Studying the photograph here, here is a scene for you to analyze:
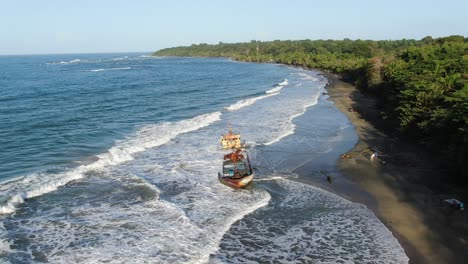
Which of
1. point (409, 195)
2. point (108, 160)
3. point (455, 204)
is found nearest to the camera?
point (455, 204)

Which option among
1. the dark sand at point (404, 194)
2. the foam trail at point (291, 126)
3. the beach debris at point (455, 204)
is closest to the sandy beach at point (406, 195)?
the dark sand at point (404, 194)

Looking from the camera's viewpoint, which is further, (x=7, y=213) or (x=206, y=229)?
(x=7, y=213)

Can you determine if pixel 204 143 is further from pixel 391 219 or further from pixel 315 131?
pixel 391 219

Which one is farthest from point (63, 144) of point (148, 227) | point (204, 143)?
point (148, 227)

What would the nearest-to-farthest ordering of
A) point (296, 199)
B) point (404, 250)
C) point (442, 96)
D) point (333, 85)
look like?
1. point (404, 250)
2. point (296, 199)
3. point (442, 96)
4. point (333, 85)

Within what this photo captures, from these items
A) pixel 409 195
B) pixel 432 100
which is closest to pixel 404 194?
pixel 409 195

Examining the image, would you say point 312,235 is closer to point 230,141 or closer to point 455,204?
point 455,204
